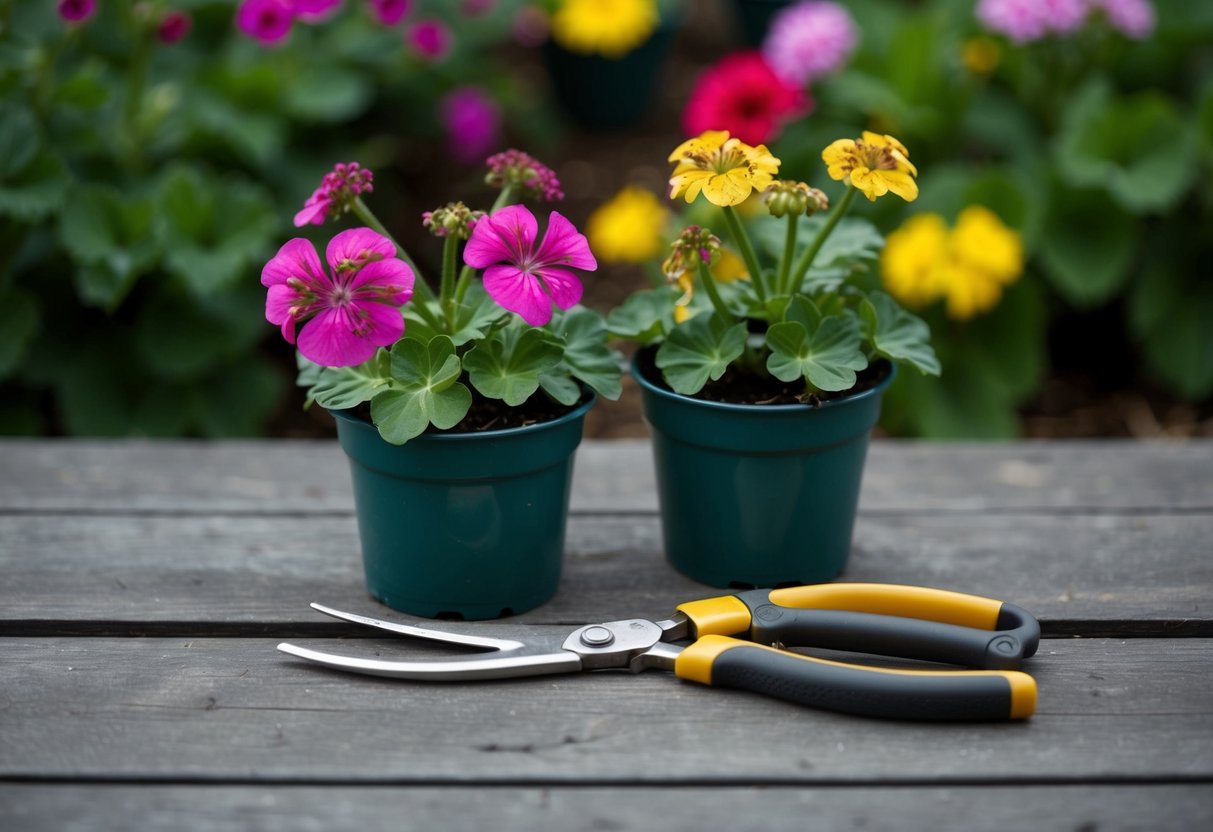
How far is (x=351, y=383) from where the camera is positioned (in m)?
1.12

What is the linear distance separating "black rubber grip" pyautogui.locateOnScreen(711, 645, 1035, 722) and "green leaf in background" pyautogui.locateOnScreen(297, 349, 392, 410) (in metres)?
0.38

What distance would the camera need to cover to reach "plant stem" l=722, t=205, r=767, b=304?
113cm

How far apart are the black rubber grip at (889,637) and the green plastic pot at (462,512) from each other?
0.22m

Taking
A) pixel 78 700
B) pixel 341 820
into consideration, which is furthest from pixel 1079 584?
pixel 78 700

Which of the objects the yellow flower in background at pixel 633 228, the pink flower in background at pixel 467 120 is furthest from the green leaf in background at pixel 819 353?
the pink flower in background at pixel 467 120

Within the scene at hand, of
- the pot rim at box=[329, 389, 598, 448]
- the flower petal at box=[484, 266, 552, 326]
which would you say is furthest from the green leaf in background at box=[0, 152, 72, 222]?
the flower petal at box=[484, 266, 552, 326]

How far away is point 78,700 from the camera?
101 centimetres

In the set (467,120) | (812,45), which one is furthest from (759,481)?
(467,120)

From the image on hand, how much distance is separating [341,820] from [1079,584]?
0.73m

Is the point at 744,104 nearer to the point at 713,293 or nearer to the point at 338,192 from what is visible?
the point at 713,293

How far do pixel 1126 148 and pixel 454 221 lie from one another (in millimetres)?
1805

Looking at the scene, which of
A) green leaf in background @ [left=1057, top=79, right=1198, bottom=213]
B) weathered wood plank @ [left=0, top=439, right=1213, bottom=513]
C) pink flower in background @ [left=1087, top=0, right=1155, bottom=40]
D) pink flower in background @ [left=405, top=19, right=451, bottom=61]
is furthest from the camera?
pink flower in background @ [left=405, top=19, right=451, bottom=61]

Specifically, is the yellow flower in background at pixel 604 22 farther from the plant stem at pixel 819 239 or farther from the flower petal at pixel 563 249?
the flower petal at pixel 563 249

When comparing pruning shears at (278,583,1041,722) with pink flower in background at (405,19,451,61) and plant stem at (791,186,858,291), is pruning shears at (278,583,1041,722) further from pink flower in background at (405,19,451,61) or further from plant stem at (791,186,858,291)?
pink flower in background at (405,19,451,61)
